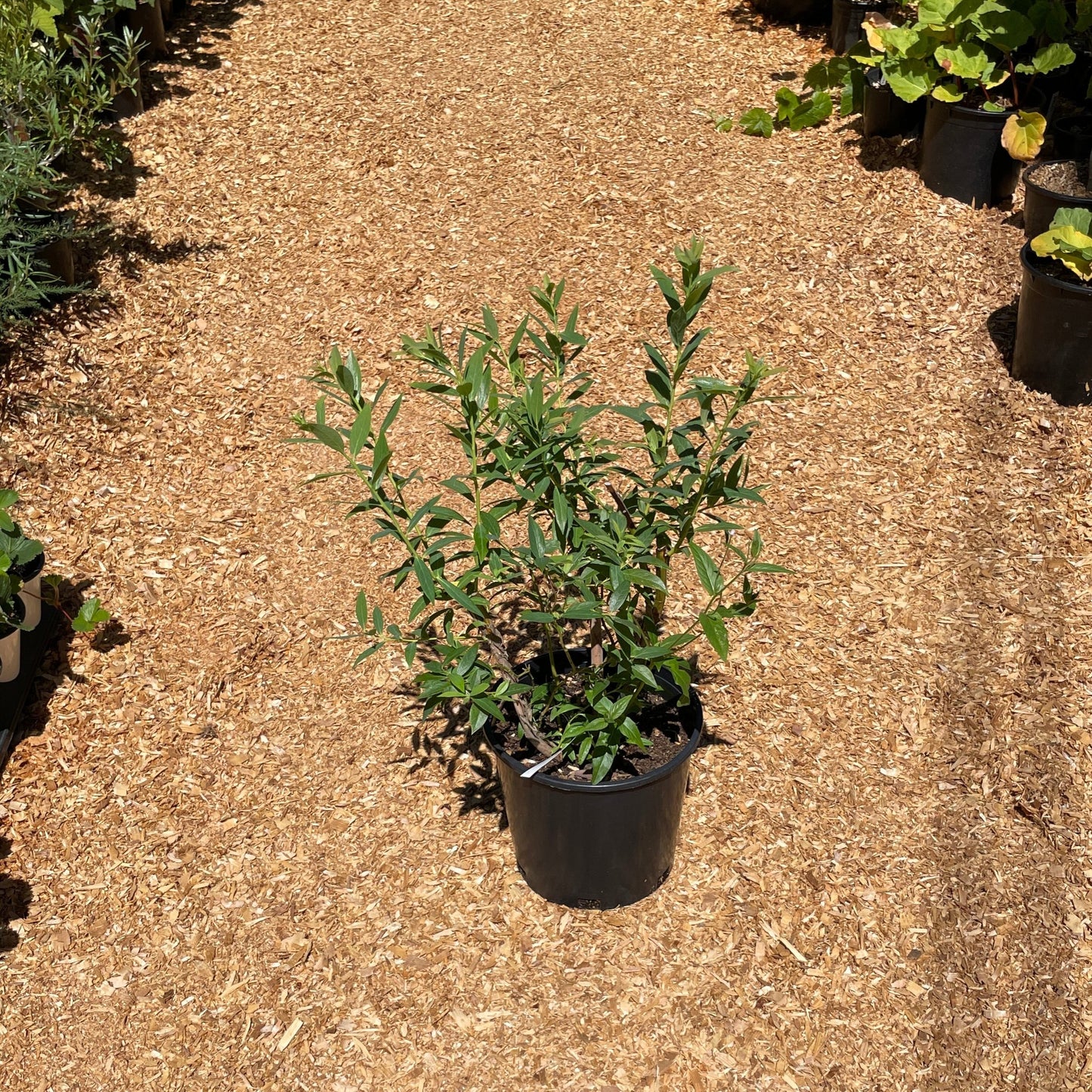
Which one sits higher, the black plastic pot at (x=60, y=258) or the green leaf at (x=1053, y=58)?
the green leaf at (x=1053, y=58)

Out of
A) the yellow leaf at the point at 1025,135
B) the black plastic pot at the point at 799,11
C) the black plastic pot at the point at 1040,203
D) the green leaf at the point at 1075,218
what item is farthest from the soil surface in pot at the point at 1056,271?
the black plastic pot at the point at 799,11

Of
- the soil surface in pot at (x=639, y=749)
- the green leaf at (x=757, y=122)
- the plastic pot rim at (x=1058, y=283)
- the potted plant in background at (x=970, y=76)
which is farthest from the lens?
the green leaf at (x=757, y=122)

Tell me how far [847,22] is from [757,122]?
97 centimetres

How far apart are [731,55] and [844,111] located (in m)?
0.94

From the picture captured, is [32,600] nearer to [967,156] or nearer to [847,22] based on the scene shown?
[967,156]

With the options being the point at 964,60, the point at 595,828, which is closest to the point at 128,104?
the point at 964,60

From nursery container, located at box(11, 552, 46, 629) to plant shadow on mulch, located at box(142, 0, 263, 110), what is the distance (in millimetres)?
3266

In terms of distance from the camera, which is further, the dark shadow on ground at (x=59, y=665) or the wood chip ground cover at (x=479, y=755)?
the dark shadow on ground at (x=59, y=665)

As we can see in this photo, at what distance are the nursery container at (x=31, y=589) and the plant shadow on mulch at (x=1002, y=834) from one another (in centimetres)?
251

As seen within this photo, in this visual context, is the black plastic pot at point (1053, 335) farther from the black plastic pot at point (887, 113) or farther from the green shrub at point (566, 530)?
the green shrub at point (566, 530)

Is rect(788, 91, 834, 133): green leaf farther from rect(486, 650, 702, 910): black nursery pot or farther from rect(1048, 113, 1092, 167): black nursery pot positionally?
rect(486, 650, 702, 910): black nursery pot

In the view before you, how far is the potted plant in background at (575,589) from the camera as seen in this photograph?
2.28 metres

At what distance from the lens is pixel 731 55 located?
633 centimetres

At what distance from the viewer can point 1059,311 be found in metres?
4.04
